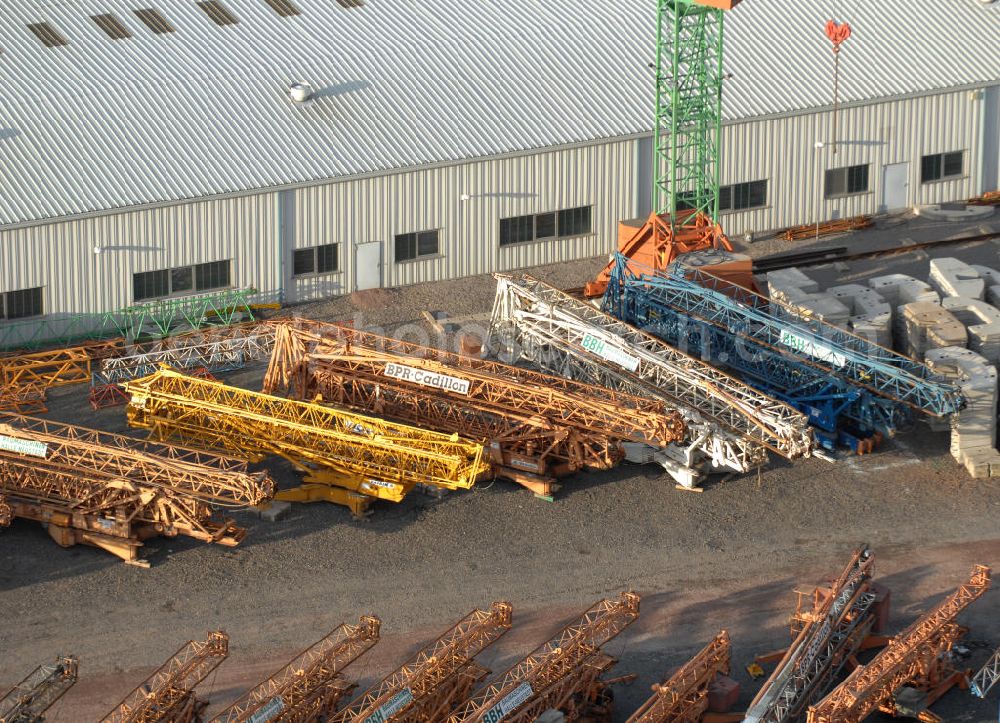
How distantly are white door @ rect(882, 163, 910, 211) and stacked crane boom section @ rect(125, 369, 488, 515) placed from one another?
27474mm

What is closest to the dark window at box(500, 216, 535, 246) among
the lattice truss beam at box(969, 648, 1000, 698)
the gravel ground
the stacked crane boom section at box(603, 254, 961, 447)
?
the stacked crane boom section at box(603, 254, 961, 447)

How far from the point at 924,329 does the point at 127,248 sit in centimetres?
2512

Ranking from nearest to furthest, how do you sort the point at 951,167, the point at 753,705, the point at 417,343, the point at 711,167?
the point at 753,705, the point at 417,343, the point at 711,167, the point at 951,167

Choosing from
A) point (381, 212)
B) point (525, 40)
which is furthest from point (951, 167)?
point (381, 212)

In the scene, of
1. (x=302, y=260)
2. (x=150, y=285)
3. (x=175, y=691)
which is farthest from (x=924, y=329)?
(x=175, y=691)

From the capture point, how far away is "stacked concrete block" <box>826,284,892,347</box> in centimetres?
6538

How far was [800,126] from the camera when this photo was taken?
77.4m

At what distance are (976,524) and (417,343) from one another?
19.7 metres

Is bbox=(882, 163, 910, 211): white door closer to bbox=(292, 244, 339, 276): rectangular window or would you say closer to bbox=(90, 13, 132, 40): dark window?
bbox=(292, 244, 339, 276): rectangular window

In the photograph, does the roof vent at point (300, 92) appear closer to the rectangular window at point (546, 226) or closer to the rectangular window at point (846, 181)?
the rectangular window at point (546, 226)

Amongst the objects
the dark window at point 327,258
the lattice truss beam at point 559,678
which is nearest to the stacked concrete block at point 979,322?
the lattice truss beam at point 559,678

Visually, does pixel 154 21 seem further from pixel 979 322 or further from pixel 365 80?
pixel 979 322

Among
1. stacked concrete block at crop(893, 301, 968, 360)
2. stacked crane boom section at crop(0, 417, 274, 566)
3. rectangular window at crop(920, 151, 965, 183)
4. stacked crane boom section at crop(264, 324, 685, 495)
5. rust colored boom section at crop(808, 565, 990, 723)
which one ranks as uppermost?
rectangular window at crop(920, 151, 965, 183)

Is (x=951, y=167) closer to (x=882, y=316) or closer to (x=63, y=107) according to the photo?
(x=882, y=316)
